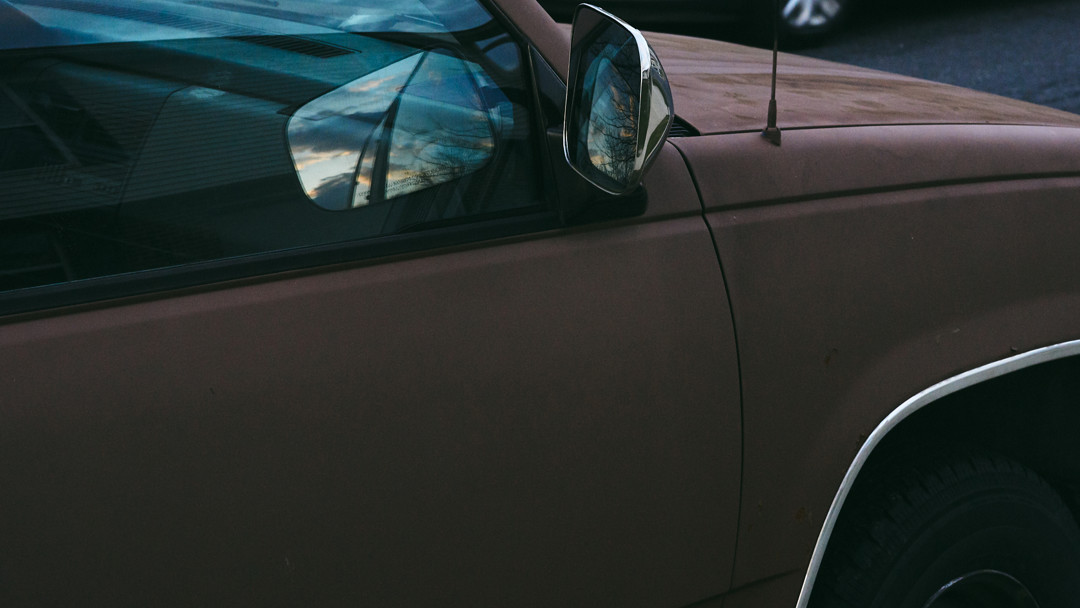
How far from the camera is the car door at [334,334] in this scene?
127 centimetres

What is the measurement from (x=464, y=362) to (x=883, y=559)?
91cm

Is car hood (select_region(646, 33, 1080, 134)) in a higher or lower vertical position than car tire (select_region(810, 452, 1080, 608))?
higher

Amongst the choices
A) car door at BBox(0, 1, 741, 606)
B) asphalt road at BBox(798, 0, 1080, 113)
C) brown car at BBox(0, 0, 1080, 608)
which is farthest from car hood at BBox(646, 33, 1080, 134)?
asphalt road at BBox(798, 0, 1080, 113)

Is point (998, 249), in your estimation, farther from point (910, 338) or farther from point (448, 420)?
point (448, 420)

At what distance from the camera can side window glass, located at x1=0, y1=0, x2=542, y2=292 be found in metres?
1.32

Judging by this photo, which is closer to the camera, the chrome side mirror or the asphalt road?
the chrome side mirror

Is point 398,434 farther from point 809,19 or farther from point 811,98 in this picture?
point 809,19

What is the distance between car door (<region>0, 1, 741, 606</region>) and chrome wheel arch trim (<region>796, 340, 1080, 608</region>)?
225 millimetres

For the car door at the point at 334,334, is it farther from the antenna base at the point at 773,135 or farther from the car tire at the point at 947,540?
the car tire at the point at 947,540

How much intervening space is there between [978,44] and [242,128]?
7.80 meters

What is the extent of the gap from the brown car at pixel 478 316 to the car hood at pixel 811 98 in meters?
0.03

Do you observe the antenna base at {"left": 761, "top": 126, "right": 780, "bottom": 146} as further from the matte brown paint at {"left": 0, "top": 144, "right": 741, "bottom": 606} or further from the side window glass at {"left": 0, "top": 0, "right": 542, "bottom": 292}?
the side window glass at {"left": 0, "top": 0, "right": 542, "bottom": 292}

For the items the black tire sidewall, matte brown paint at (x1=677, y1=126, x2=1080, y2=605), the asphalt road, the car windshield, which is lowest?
the asphalt road

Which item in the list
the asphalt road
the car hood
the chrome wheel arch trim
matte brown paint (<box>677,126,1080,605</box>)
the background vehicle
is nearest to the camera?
matte brown paint (<box>677,126,1080,605</box>)
